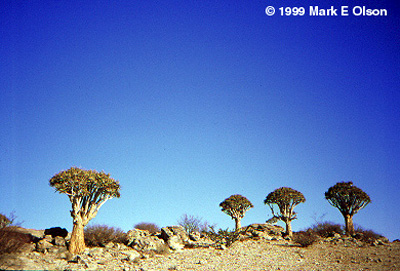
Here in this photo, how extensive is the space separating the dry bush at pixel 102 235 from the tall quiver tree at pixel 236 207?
529 inches

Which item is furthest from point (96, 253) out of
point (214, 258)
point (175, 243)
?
point (214, 258)

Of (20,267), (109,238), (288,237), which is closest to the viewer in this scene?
(20,267)

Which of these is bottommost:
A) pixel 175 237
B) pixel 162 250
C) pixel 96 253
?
pixel 96 253

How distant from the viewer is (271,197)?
26.6 metres

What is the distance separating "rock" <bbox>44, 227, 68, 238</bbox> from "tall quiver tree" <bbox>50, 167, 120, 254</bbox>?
126 inches

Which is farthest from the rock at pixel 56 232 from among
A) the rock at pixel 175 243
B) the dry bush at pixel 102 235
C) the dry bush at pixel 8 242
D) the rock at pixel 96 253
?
the rock at pixel 175 243

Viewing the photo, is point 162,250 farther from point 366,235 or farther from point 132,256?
point 366,235

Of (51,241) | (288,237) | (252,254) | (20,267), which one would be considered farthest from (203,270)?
(288,237)

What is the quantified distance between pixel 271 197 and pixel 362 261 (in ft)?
39.3

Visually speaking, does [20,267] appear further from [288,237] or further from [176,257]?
[288,237]

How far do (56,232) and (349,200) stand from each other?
26.9 metres

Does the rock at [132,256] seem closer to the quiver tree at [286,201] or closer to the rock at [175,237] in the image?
the rock at [175,237]

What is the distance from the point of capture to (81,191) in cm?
1574

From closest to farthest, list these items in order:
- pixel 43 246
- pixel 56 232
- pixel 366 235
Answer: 1. pixel 43 246
2. pixel 56 232
3. pixel 366 235
